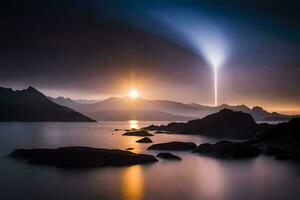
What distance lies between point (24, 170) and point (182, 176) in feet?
77.6

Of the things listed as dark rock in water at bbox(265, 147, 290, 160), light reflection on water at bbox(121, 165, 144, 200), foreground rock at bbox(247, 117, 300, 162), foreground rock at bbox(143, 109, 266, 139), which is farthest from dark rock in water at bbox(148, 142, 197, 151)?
foreground rock at bbox(143, 109, 266, 139)

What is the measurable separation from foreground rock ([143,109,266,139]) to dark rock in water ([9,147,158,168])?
83.9 metres

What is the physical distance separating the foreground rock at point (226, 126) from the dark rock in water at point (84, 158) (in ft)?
275

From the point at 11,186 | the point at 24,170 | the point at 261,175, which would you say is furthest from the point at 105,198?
the point at 261,175

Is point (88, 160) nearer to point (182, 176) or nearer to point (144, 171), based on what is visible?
point (144, 171)

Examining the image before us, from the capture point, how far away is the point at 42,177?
1918 inches

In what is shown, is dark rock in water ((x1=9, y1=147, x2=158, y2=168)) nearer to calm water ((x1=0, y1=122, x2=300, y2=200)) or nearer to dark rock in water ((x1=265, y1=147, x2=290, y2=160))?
calm water ((x1=0, y1=122, x2=300, y2=200))

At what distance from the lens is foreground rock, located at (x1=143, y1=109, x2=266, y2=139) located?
144 meters

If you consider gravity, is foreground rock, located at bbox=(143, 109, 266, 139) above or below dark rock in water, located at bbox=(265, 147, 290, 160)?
above

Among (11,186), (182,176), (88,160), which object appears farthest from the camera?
(88,160)

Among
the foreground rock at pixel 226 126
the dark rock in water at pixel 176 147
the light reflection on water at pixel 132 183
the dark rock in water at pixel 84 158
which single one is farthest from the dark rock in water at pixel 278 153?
the foreground rock at pixel 226 126

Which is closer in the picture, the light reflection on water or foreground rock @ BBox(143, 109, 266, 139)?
the light reflection on water

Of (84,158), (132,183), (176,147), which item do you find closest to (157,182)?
(132,183)

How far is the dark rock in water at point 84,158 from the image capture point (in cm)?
5758
